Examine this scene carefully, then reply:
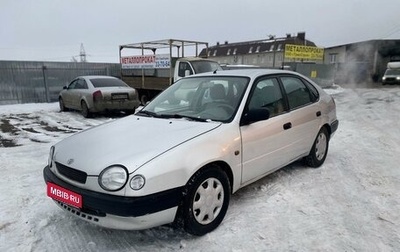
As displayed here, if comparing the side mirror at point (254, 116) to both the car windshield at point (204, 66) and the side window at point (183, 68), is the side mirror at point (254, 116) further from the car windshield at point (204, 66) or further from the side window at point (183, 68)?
the side window at point (183, 68)

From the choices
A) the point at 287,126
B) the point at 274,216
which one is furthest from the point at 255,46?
the point at 274,216

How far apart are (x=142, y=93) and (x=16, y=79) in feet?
18.9

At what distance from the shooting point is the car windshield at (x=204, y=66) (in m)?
12.6

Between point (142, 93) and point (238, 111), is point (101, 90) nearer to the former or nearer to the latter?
point (142, 93)

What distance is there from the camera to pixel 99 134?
3268 mm

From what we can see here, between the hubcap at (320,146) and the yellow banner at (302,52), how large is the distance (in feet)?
57.7

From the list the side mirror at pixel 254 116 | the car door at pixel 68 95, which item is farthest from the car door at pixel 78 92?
the side mirror at pixel 254 116

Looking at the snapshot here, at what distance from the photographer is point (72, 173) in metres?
2.73

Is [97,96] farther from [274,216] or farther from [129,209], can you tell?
[129,209]

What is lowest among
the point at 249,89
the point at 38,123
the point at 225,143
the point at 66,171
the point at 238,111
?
the point at 38,123

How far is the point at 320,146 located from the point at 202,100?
2.18m

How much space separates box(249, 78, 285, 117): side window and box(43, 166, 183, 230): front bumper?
1518mm

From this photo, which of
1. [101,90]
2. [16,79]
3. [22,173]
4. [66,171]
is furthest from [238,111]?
[16,79]

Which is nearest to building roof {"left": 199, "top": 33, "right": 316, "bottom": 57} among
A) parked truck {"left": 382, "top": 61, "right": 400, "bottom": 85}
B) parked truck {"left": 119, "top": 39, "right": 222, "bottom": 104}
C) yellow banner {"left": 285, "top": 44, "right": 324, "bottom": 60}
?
parked truck {"left": 382, "top": 61, "right": 400, "bottom": 85}
